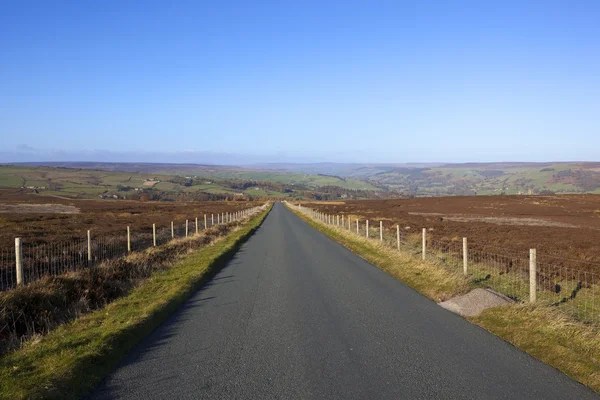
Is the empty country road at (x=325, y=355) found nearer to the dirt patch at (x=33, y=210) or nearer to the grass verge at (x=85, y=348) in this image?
the grass verge at (x=85, y=348)

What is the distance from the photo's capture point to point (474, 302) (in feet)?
32.2

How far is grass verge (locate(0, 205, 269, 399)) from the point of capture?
5.18 metres

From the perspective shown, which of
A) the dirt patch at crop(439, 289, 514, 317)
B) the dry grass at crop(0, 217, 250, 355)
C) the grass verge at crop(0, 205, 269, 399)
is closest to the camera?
the grass verge at crop(0, 205, 269, 399)

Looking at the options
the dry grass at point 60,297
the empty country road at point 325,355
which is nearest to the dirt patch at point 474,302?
the empty country road at point 325,355

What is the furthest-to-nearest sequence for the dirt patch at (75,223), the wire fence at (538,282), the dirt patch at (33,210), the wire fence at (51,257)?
the dirt patch at (33,210)
the dirt patch at (75,223)
the wire fence at (51,257)
the wire fence at (538,282)

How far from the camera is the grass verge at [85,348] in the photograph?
5176 millimetres

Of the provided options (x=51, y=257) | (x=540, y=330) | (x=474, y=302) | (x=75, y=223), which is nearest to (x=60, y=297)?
(x=51, y=257)

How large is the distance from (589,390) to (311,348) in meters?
3.25

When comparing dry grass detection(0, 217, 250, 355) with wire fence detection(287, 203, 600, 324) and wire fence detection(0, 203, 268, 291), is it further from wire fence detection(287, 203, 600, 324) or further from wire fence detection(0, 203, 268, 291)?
wire fence detection(287, 203, 600, 324)

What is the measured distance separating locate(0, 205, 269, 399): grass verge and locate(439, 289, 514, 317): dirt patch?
212 inches

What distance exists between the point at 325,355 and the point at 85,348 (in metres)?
3.10

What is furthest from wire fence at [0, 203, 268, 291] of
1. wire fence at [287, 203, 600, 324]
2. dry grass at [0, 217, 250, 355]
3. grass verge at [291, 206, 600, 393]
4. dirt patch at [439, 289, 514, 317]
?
wire fence at [287, 203, 600, 324]

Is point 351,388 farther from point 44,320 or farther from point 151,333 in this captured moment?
point 44,320

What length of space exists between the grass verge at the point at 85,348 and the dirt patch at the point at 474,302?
538 centimetres
